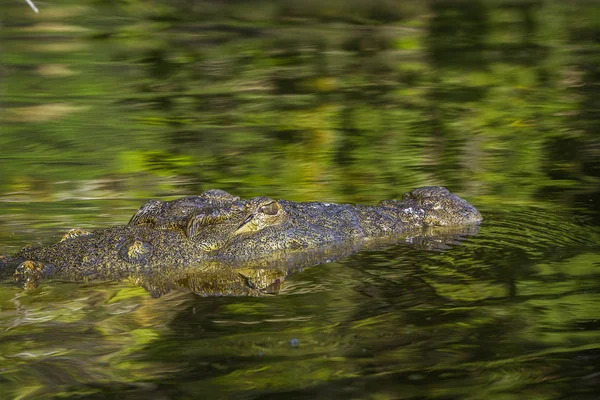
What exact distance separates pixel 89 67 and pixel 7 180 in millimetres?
7590

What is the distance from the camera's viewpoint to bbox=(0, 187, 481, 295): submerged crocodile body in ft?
19.5

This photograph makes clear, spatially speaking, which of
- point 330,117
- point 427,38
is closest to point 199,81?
point 330,117

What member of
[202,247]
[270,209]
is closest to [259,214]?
[270,209]

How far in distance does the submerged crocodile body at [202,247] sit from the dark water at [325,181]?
0.59 ft

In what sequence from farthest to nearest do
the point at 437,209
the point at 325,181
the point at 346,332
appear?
the point at 325,181
the point at 437,209
the point at 346,332

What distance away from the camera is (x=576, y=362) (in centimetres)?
461

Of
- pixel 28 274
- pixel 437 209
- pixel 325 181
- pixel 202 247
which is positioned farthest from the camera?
pixel 325 181

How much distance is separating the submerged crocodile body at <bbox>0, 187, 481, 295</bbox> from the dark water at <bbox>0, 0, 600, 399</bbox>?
0.59ft

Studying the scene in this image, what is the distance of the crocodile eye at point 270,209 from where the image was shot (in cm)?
616

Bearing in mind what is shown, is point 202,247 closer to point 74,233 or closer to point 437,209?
point 74,233

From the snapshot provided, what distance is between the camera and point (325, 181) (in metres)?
8.94

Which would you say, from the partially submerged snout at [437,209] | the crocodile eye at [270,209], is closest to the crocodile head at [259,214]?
the crocodile eye at [270,209]

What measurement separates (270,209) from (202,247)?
1.50 feet

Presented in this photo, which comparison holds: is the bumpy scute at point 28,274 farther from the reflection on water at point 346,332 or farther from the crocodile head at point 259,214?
the crocodile head at point 259,214
